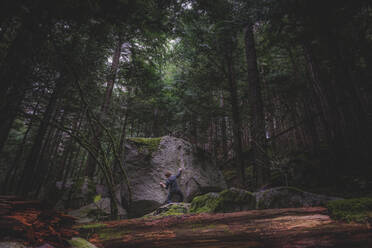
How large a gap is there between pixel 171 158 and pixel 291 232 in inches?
309

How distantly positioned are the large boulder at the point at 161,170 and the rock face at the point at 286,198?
5.46 meters

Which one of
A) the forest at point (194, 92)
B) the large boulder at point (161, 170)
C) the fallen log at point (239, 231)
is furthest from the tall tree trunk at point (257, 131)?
the fallen log at point (239, 231)

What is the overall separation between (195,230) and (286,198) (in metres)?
2.30

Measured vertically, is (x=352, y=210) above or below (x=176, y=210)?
above

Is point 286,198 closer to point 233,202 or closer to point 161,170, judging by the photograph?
point 233,202

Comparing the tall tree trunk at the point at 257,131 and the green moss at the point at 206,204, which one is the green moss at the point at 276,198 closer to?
the green moss at the point at 206,204

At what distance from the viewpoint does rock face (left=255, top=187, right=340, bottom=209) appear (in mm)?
3352

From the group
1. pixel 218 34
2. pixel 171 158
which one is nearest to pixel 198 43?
pixel 218 34

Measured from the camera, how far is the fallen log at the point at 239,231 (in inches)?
65.6

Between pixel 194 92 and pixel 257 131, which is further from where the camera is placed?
pixel 194 92

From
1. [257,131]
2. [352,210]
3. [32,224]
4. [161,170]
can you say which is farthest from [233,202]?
[161,170]

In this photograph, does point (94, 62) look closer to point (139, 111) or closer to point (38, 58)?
point (38, 58)

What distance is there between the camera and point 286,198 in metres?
3.46

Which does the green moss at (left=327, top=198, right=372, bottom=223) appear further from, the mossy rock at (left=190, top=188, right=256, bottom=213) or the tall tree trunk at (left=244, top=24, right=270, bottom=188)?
the tall tree trunk at (left=244, top=24, right=270, bottom=188)
